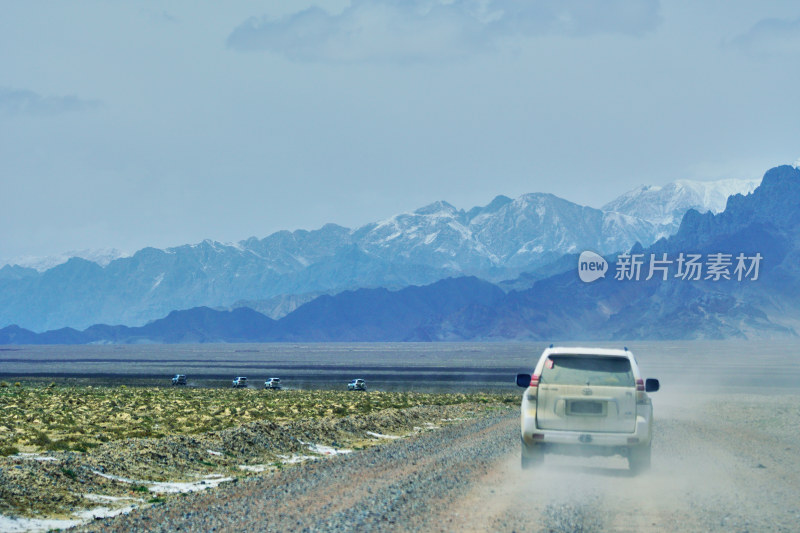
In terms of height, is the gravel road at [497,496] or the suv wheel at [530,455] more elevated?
the suv wheel at [530,455]

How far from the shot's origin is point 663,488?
674 inches

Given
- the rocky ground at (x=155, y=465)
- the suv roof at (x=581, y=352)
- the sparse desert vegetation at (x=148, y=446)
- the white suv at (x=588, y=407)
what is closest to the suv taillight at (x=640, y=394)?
the white suv at (x=588, y=407)

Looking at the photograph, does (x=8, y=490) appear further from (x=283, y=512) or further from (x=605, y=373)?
(x=605, y=373)

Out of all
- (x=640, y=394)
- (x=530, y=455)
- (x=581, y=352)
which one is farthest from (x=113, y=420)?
(x=640, y=394)

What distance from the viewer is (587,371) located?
17.8 meters

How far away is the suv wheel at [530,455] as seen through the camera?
17953mm

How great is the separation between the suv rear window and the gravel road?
6.58 ft

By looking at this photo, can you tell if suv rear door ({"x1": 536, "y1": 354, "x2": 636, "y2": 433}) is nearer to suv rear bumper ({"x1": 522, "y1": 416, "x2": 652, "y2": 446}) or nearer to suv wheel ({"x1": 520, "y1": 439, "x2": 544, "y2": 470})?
suv rear bumper ({"x1": 522, "y1": 416, "x2": 652, "y2": 446})

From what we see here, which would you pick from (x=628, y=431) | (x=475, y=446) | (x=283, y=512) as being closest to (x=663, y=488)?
(x=628, y=431)

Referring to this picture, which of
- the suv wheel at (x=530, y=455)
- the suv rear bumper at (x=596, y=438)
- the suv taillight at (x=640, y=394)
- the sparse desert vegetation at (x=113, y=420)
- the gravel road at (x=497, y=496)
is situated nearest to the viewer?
the gravel road at (x=497, y=496)

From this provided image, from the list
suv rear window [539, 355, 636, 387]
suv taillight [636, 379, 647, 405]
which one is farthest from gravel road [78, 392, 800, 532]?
suv rear window [539, 355, 636, 387]

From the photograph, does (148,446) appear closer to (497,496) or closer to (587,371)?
(497,496)

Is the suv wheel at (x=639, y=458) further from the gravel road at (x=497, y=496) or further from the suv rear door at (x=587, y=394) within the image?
the suv rear door at (x=587, y=394)

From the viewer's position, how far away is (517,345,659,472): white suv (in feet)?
57.2
